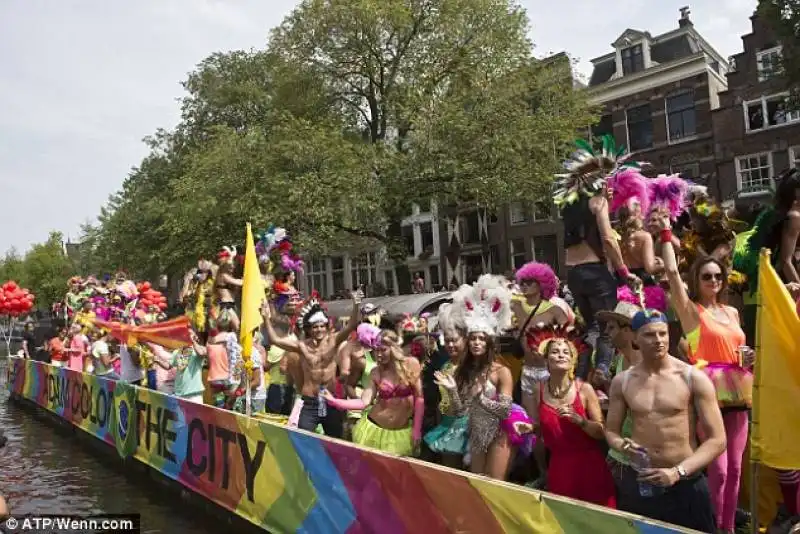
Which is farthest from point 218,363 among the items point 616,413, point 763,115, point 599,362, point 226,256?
point 763,115

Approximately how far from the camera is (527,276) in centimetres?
608

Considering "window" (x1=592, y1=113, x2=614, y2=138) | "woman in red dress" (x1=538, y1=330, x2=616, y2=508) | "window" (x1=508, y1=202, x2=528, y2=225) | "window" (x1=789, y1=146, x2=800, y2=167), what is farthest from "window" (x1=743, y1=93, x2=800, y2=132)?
"woman in red dress" (x1=538, y1=330, x2=616, y2=508)

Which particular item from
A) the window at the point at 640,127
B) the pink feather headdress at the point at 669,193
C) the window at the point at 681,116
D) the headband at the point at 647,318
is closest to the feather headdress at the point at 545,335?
the headband at the point at 647,318

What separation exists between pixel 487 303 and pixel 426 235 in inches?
1379

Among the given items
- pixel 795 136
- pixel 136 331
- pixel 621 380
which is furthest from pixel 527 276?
pixel 795 136

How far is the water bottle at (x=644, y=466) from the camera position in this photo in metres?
3.55

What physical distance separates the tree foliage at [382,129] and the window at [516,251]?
987 centimetres

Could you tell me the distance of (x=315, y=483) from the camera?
5301 mm

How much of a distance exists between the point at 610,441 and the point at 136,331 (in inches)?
398

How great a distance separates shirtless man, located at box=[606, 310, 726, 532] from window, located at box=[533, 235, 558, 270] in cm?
2862

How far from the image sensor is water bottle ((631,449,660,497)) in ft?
11.6

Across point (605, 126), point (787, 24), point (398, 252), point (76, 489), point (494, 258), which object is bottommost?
point (76, 489)

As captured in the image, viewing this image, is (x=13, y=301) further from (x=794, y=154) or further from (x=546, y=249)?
(x=794, y=154)

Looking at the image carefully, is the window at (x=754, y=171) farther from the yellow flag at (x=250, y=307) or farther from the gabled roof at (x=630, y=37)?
the yellow flag at (x=250, y=307)
